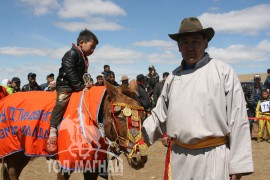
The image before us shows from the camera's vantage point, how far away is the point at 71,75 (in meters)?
4.11

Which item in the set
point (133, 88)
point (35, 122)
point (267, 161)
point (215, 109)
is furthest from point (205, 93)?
point (267, 161)

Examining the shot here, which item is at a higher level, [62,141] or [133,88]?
[133,88]

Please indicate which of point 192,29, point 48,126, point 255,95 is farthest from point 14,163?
point 255,95

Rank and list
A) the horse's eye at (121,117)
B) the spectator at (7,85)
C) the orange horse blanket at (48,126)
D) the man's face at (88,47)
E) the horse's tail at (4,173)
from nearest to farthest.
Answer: the horse's eye at (121,117) → the orange horse blanket at (48,126) → the man's face at (88,47) → the horse's tail at (4,173) → the spectator at (7,85)

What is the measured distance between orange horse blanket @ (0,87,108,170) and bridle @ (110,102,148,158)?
265mm

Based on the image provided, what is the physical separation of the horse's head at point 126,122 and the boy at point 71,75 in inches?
18.1

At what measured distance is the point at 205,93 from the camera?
2.53 meters

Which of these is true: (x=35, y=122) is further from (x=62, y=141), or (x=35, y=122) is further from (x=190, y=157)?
(x=190, y=157)

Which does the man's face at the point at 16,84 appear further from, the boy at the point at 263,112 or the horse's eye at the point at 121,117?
the boy at the point at 263,112

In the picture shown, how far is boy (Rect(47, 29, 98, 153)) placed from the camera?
4.04 meters

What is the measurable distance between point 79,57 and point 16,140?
158 cm

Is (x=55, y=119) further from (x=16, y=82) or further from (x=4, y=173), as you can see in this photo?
(x=16, y=82)

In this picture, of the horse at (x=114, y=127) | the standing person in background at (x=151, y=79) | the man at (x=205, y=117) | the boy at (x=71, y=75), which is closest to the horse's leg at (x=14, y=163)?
the horse at (x=114, y=127)

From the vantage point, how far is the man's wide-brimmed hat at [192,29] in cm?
264
